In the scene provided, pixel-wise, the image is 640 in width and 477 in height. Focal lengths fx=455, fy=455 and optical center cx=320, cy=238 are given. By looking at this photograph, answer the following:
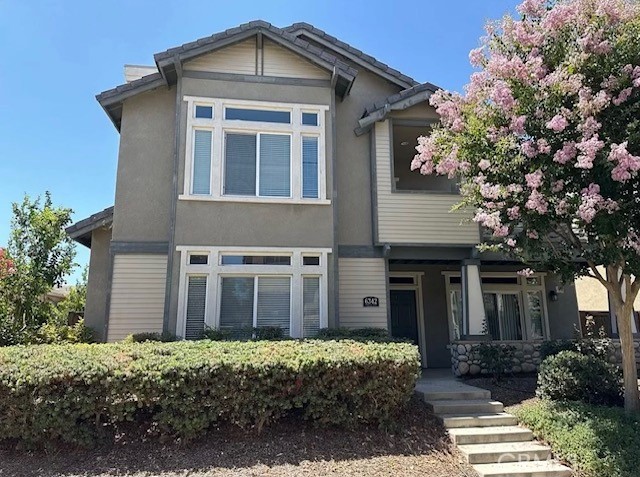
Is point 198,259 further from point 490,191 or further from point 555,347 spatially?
point 555,347

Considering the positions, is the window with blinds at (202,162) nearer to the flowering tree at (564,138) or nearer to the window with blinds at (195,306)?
the window with blinds at (195,306)

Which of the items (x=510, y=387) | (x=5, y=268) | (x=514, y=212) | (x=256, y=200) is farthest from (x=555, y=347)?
(x=5, y=268)

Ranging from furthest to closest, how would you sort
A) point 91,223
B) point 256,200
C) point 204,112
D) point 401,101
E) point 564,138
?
point 401,101
point 91,223
point 204,112
point 256,200
point 564,138

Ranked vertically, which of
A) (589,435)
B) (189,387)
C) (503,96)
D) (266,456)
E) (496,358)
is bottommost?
(266,456)

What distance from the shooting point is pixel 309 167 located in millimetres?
10836

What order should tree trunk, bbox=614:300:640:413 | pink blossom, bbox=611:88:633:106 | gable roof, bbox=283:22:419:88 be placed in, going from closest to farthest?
pink blossom, bbox=611:88:633:106, tree trunk, bbox=614:300:640:413, gable roof, bbox=283:22:419:88

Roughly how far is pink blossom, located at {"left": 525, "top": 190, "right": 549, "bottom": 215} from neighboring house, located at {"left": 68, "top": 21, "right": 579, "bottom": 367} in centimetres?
393

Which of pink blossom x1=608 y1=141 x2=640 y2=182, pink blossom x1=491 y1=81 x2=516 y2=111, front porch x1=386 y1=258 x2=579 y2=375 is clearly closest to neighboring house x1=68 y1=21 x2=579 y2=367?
front porch x1=386 y1=258 x2=579 y2=375

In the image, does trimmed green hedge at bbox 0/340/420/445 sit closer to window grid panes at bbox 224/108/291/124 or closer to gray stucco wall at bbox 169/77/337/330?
gray stucco wall at bbox 169/77/337/330

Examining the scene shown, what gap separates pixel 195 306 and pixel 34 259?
28.2 ft

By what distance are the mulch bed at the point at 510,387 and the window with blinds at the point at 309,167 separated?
5547 mm

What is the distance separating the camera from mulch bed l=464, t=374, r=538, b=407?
350 inches

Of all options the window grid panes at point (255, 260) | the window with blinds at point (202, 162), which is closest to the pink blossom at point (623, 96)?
the window grid panes at point (255, 260)

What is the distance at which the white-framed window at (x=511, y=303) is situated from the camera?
45.1 ft
